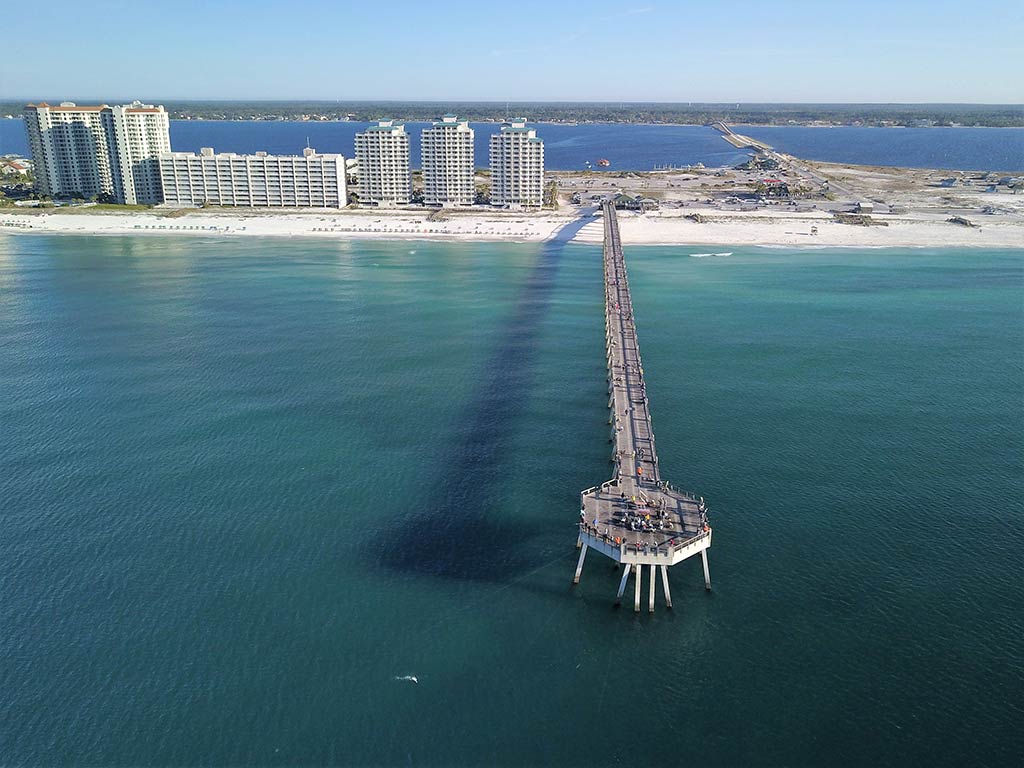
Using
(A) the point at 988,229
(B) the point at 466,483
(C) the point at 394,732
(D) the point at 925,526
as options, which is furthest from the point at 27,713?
(A) the point at 988,229

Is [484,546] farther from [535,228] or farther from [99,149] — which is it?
[99,149]

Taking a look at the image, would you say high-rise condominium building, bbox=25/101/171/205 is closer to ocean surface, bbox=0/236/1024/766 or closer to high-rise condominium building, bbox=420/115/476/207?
high-rise condominium building, bbox=420/115/476/207

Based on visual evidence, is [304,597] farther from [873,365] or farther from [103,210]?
[103,210]

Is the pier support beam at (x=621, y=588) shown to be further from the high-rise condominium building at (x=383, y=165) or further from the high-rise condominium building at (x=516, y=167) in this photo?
the high-rise condominium building at (x=383, y=165)

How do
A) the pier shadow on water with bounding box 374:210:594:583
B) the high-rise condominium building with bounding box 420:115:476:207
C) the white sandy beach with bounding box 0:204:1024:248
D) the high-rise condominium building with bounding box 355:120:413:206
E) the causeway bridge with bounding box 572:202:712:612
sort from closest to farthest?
the causeway bridge with bounding box 572:202:712:612 → the pier shadow on water with bounding box 374:210:594:583 → the white sandy beach with bounding box 0:204:1024:248 → the high-rise condominium building with bounding box 420:115:476:207 → the high-rise condominium building with bounding box 355:120:413:206

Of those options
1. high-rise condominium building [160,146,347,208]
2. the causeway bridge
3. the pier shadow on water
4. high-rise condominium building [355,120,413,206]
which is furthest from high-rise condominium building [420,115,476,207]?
the causeway bridge

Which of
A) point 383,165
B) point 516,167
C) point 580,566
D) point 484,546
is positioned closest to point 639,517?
point 580,566

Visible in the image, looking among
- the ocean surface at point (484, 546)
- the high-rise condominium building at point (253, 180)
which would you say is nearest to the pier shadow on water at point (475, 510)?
the ocean surface at point (484, 546)
